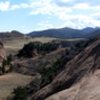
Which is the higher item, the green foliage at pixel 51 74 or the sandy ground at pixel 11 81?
the green foliage at pixel 51 74

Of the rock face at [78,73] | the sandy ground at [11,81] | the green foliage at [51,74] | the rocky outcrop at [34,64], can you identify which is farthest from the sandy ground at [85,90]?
the rocky outcrop at [34,64]

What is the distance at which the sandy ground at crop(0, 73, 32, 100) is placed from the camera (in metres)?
69.2

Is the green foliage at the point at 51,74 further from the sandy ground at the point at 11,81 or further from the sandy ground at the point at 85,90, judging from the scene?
the sandy ground at the point at 11,81

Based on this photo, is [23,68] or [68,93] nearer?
[68,93]

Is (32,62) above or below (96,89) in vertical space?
below

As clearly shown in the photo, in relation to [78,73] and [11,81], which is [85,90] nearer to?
[78,73]

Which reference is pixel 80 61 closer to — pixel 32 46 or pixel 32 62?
pixel 32 62

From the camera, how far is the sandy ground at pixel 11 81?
2726 inches

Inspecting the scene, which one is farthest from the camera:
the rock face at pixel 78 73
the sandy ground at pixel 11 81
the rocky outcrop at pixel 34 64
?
the rocky outcrop at pixel 34 64

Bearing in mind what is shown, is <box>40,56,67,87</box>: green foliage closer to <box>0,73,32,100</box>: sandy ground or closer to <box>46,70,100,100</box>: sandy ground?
<box>46,70,100,100</box>: sandy ground

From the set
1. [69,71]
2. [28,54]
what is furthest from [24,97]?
[28,54]

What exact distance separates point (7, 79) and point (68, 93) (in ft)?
196

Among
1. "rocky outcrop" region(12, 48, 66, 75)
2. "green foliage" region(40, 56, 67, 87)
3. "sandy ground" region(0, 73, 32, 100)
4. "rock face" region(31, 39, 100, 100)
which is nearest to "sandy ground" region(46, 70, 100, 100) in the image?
"rock face" region(31, 39, 100, 100)

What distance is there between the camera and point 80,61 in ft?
94.9
